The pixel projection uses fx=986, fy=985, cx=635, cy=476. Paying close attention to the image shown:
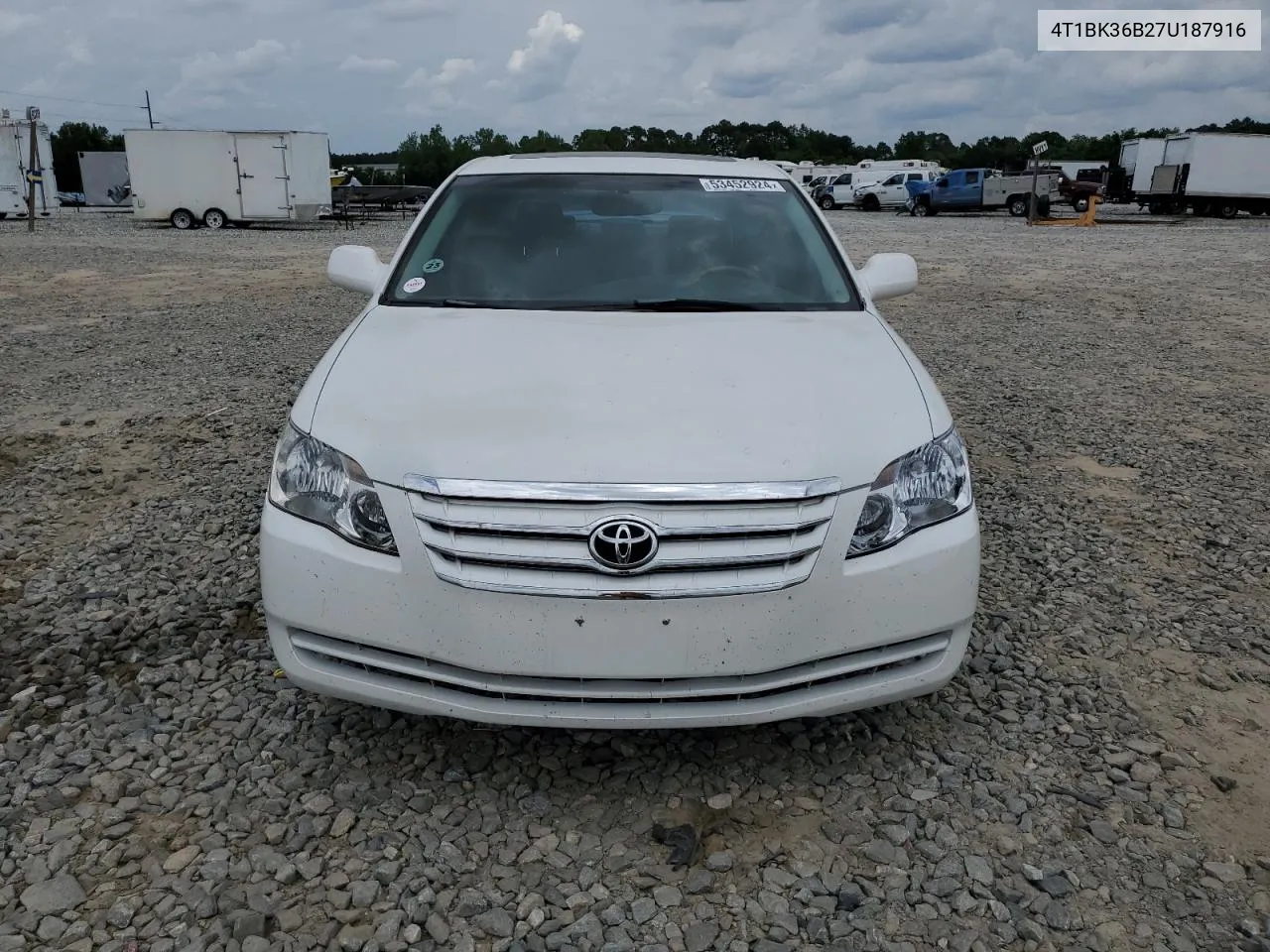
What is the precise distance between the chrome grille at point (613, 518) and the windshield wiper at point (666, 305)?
1.28 m

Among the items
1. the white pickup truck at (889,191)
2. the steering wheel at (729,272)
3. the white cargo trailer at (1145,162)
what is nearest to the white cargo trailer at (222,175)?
the white pickup truck at (889,191)

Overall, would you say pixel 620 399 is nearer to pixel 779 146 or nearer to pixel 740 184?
pixel 740 184

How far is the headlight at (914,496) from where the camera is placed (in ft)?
8.09

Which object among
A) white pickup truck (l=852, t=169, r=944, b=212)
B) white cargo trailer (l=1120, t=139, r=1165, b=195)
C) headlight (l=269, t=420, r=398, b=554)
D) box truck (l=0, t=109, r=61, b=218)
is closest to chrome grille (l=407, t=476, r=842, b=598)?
headlight (l=269, t=420, r=398, b=554)

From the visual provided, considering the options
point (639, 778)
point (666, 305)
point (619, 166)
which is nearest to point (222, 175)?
point (619, 166)

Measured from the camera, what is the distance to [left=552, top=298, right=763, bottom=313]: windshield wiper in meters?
3.47

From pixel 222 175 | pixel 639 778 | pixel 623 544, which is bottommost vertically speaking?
pixel 639 778

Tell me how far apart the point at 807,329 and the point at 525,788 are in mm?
1714

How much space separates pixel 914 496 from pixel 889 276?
1799 mm

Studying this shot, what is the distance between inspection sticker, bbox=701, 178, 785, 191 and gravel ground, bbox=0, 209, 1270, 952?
6.10 feet

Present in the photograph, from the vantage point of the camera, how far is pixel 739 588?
2.32m

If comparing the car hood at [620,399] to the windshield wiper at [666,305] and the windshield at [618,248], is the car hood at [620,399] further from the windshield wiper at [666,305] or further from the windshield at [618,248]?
the windshield at [618,248]

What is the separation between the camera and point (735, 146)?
90438mm

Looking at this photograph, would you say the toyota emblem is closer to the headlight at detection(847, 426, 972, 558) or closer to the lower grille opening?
the lower grille opening
